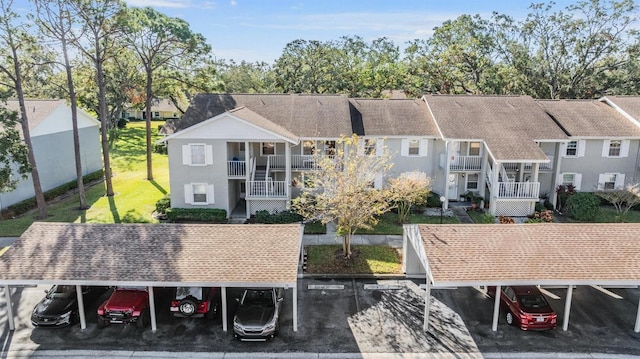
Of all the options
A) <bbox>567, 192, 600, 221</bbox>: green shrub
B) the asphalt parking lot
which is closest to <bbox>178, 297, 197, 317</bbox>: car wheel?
the asphalt parking lot

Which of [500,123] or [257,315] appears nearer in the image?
[257,315]

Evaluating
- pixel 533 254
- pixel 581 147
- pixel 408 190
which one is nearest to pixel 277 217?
pixel 408 190

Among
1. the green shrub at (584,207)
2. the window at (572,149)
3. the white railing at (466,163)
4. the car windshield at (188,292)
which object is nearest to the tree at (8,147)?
the car windshield at (188,292)

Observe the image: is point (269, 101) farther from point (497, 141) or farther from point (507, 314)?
point (507, 314)

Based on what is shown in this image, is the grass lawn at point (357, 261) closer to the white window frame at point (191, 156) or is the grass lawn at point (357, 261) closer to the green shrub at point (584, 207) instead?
the white window frame at point (191, 156)

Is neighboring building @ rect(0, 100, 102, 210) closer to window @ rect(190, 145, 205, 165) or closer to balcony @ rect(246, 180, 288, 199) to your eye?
window @ rect(190, 145, 205, 165)

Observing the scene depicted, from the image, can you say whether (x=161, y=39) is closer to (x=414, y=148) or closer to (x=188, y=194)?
(x=188, y=194)
